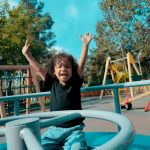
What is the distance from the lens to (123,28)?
Result: 2692 centimetres

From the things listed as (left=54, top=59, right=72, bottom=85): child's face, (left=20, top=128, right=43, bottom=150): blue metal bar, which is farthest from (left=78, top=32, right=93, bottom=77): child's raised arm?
(left=20, top=128, right=43, bottom=150): blue metal bar

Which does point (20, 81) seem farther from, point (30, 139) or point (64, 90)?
point (30, 139)

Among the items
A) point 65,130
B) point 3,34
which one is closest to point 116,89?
point 65,130

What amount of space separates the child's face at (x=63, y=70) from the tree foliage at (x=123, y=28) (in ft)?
80.0

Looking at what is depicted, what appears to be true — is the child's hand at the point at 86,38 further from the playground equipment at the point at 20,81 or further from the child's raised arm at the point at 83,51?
the playground equipment at the point at 20,81

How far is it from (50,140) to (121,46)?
26.3 m

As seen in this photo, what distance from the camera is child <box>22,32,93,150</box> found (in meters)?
2.04

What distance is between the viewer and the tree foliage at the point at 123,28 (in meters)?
26.1

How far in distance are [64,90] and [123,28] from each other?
2519 centimetres

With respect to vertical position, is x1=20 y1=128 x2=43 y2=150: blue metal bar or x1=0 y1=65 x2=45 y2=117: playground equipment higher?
x1=0 y1=65 x2=45 y2=117: playground equipment

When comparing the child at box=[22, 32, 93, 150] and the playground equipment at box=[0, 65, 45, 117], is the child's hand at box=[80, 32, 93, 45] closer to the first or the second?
the child at box=[22, 32, 93, 150]

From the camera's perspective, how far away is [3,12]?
64.6 feet

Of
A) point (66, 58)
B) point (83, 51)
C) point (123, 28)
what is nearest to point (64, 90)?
point (66, 58)

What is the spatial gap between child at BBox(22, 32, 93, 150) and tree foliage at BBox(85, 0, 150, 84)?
24275 mm
